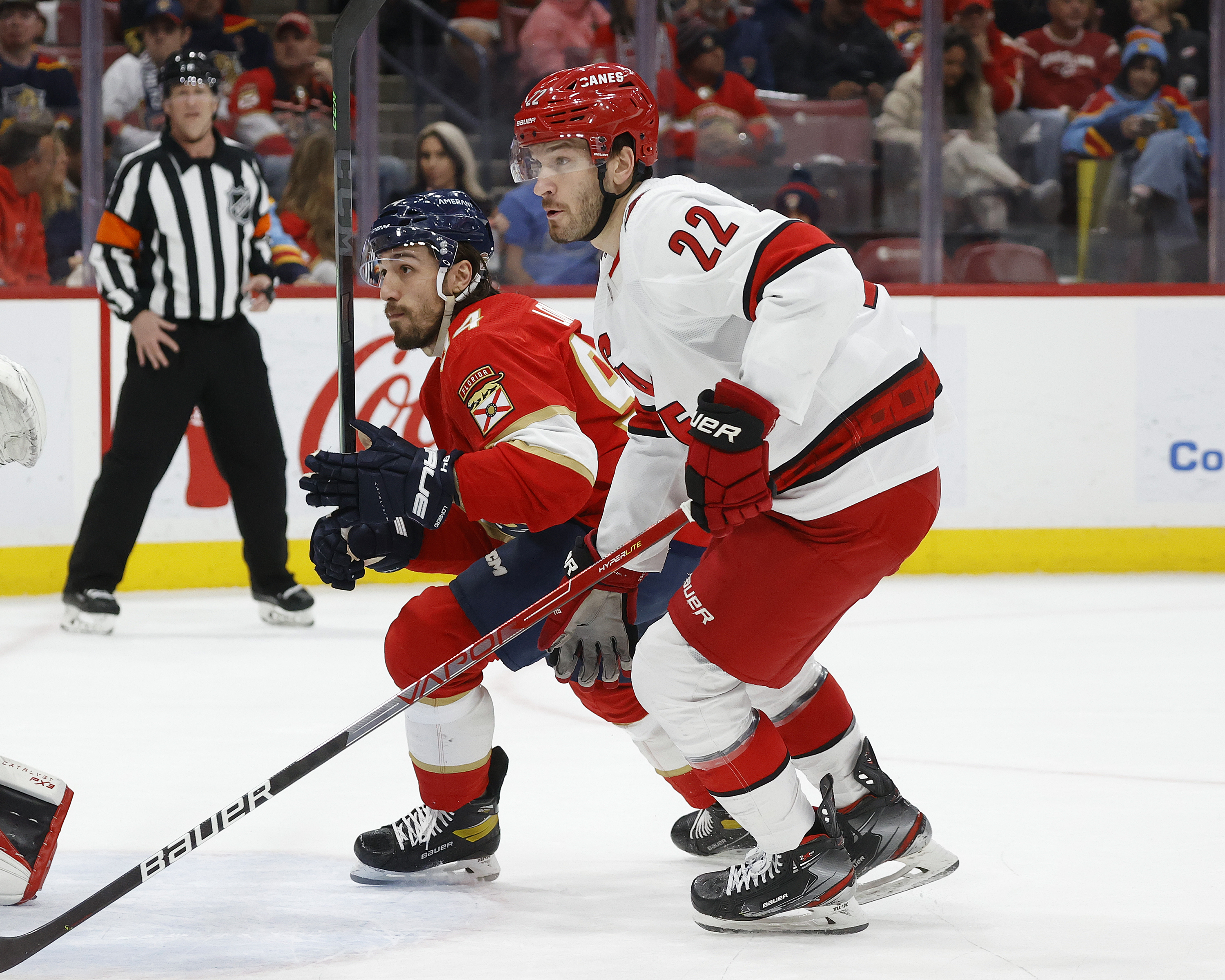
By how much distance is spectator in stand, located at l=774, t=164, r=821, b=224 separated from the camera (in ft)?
18.9

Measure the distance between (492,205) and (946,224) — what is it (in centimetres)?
167

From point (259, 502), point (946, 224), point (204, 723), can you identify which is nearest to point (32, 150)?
point (259, 502)

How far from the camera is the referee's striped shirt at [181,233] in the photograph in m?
4.57

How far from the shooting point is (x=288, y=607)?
4.67m

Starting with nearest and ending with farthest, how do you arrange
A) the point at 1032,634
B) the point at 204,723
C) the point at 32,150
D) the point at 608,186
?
the point at 608,186, the point at 204,723, the point at 1032,634, the point at 32,150

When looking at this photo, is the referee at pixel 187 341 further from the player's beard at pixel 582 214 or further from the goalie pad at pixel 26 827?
the player's beard at pixel 582 214

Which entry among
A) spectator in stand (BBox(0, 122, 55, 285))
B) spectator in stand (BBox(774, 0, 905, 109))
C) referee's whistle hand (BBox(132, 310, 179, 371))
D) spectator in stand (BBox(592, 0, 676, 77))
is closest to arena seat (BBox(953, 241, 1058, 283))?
spectator in stand (BBox(774, 0, 905, 109))

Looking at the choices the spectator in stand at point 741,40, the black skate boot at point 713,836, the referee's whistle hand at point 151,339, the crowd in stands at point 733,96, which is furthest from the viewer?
the spectator in stand at point 741,40

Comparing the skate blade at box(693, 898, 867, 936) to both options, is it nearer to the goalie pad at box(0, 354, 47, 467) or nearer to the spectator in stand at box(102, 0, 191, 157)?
the goalie pad at box(0, 354, 47, 467)

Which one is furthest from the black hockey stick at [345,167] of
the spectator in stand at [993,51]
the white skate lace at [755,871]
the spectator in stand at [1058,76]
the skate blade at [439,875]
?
the spectator in stand at [1058,76]

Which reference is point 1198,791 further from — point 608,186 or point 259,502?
point 259,502

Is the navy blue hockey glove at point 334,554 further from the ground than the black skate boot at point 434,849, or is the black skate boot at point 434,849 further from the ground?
the navy blue hockey glove at point 334,554

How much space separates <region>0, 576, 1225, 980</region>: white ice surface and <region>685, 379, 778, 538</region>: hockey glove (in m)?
0.54

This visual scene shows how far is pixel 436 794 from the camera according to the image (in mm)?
2254
